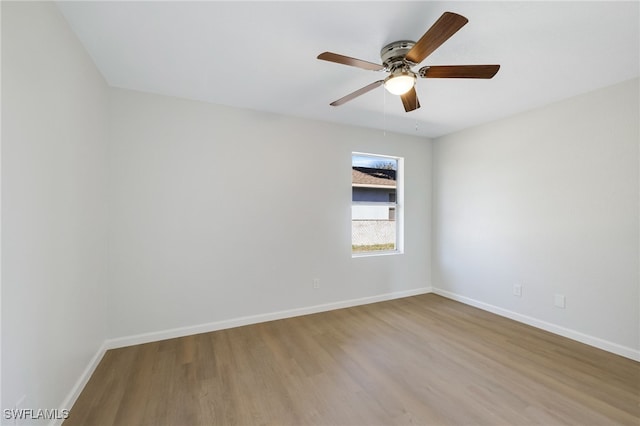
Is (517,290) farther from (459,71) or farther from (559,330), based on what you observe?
(459,71)

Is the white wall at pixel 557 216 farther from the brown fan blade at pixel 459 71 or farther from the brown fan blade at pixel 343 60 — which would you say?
the brown fan blade at pixel 343 60

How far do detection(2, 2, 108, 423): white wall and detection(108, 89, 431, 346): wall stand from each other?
0.42 m

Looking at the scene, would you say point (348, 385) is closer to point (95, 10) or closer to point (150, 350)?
point (150, 350)

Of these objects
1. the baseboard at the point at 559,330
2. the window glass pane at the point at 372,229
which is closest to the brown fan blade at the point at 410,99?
the window glass pane at the point at 372,229

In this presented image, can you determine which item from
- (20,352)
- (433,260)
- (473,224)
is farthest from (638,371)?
(20,352)

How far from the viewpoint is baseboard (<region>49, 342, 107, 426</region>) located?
159cm

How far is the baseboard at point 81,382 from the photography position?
159 centimetres

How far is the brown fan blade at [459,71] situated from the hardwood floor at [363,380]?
6.91ft

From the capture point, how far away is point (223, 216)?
9.32ft

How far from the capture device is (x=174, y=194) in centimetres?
264

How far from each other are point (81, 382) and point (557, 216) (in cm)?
444

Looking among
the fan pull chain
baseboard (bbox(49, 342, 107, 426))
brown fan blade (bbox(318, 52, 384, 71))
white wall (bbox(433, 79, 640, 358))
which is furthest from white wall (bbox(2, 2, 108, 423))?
white wall (bbox(433, 79, 640, 358))

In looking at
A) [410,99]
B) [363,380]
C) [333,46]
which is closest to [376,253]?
[363,380]

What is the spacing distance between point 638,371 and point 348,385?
232cm
